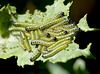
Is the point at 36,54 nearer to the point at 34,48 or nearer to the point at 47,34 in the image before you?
the point at 34,48

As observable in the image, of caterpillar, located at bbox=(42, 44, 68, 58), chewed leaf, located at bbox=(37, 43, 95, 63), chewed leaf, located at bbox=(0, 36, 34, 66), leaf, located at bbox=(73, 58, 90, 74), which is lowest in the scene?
leaf, located at bbox=(73, 58, 90, 74)

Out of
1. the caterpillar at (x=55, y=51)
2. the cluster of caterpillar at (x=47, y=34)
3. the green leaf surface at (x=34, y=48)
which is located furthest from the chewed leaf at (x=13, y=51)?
the caterpillar at (x=55, y=51)

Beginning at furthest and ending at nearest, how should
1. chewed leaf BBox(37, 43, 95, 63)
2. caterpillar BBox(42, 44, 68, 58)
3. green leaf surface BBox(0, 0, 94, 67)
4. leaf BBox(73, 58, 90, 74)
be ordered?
caterpillar BBox(42, 44, 68, 58) → green leaf surface BBox(0, 0, 94, 67) → chewed leaf BBox(37, 43, 95, 63) → leaf BBox(73, 58, 90, 74)

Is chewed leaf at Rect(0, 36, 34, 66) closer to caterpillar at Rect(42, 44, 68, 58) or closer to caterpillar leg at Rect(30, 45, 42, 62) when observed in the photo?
caterpillar leg at Rect(30, 45, 42, 62)

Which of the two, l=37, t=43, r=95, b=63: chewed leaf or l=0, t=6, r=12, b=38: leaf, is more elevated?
l=0, t=6, r=12, b=38: leaf

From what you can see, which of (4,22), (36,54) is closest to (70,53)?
(36,54)

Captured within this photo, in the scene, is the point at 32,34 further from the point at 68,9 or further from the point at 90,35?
the point at 90,35

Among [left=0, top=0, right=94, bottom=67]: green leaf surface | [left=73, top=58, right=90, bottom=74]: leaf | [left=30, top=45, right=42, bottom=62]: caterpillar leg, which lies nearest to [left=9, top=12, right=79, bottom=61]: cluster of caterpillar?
[left=30, top=45, right=42, bottom=62]: caterpillar leg

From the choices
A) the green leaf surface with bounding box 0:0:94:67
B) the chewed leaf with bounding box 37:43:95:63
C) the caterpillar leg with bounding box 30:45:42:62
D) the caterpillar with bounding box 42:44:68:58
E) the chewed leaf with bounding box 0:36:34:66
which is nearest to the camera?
the chewed leaf with bounding box 37:43:95:63
